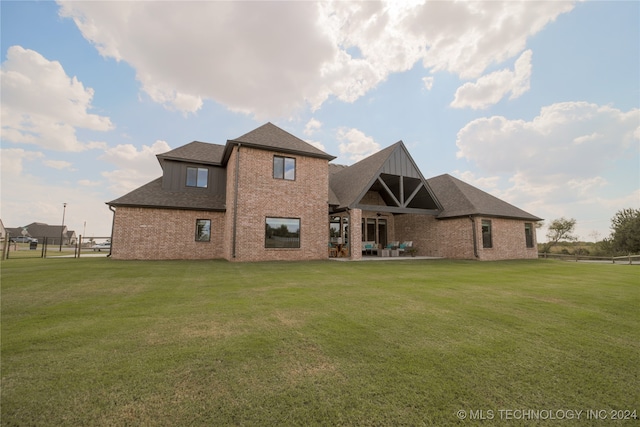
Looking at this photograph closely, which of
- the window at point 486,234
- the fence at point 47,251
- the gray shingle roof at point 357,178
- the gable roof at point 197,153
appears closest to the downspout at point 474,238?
the window at point 486,234

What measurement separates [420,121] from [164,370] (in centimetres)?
2224

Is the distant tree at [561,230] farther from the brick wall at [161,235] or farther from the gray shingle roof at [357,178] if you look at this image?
the brick wall at [161,235]

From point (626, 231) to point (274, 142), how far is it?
35096 mm

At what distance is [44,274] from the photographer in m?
8.38

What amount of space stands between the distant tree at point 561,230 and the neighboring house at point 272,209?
27987 millimetres

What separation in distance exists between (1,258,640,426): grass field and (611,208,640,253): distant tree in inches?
1194

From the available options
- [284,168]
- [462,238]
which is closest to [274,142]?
[284,168]

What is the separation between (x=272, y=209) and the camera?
14.6 m

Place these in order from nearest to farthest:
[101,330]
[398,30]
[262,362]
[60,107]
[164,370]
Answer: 1. [164,370]
2. [262,362]
3. [101,330]
4. [398,30]
5. [60,107]

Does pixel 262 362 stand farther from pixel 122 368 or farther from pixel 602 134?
pixel 602 134

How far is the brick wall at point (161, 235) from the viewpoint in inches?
574

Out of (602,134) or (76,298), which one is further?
(602,134)

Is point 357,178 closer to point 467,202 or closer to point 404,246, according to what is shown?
point 404,246

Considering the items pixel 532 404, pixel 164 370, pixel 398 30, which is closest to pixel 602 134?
pixel 398 30
